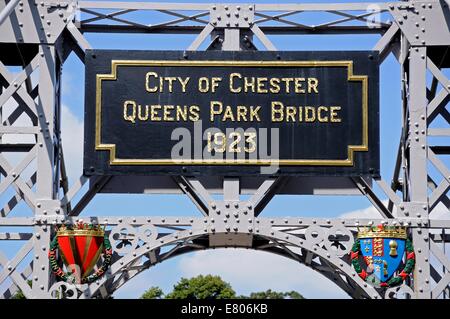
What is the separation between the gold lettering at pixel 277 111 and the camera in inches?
866

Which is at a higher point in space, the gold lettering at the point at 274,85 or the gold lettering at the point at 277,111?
the gold lettering at the point at 274,85

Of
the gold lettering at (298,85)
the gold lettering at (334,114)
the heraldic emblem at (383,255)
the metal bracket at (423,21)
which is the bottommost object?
the heraldic emblem at (383,255)

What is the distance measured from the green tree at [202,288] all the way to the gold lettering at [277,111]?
165ft

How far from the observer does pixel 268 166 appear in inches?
857

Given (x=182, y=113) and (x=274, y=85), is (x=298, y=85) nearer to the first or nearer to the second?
(x=274, y=85)

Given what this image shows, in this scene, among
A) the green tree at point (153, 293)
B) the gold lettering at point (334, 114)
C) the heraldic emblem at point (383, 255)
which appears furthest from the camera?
the green tree at point (153, 293)

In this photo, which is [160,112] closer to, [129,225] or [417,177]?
[129,225]

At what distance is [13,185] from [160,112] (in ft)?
10.6

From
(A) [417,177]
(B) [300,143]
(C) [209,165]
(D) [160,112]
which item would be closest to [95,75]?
(D) [160,112]

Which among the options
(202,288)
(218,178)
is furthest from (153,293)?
(218,178)

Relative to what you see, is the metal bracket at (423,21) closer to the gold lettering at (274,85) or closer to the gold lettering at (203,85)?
the gold lettering at (274,85)

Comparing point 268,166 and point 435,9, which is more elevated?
point 435,9

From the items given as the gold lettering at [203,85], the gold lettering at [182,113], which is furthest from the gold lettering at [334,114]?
the gold lettering at [182,113]

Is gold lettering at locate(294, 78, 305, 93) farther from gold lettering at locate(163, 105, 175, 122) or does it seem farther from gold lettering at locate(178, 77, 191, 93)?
gold lettering at locate(163, 105, 175, 122)
